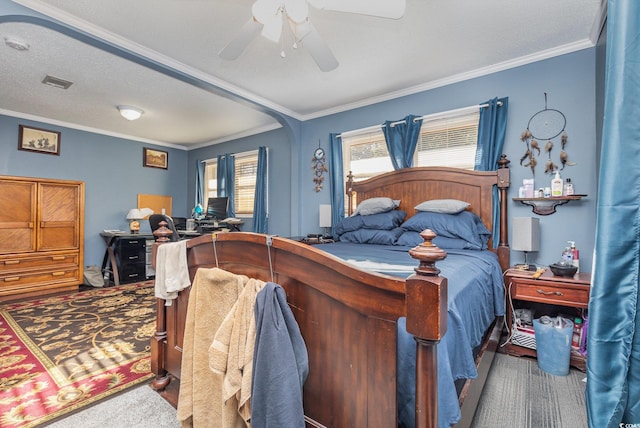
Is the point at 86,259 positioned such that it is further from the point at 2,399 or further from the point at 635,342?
the point at 635,342

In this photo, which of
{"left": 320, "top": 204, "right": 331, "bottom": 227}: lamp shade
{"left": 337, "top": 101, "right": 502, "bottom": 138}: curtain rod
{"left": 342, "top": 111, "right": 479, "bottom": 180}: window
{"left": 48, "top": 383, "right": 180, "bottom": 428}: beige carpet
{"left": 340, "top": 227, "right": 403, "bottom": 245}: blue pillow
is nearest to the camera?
{"left": 48, "top": 383, "right": 180, "bottom": 428}: beige carpet

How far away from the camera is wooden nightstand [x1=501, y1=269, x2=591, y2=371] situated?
2166 mm

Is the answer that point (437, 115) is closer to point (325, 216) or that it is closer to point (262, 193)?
point (325, 216)

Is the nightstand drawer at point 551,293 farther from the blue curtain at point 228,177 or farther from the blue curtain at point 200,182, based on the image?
the blue curtain at point 200,182

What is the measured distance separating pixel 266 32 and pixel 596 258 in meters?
2.08

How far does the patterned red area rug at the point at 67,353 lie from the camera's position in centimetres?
179

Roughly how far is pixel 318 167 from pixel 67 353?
3372 mm

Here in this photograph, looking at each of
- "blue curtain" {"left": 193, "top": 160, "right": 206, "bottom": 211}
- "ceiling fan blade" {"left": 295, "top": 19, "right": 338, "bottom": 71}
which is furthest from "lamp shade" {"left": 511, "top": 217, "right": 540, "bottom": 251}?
"blue curtain" {"left": 193, "top": 160, "right": 206, "bottom": 211}

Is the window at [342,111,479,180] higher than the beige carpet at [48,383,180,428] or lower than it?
higher

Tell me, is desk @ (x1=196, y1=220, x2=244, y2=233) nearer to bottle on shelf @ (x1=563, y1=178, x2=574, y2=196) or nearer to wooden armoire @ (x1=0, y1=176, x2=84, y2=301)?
wooden armoire @ (x1=0, y1=176, x2=84, y2=301)

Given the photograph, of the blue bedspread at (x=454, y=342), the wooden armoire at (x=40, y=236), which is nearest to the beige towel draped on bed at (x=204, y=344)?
the blue bedspread at (x=454, y=342)

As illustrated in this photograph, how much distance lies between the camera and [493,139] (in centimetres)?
290

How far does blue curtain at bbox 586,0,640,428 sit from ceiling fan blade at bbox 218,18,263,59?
5.82ft

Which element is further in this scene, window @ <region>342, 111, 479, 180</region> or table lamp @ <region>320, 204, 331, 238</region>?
table lamp @ <region>320, 204, 331, 238</region>
